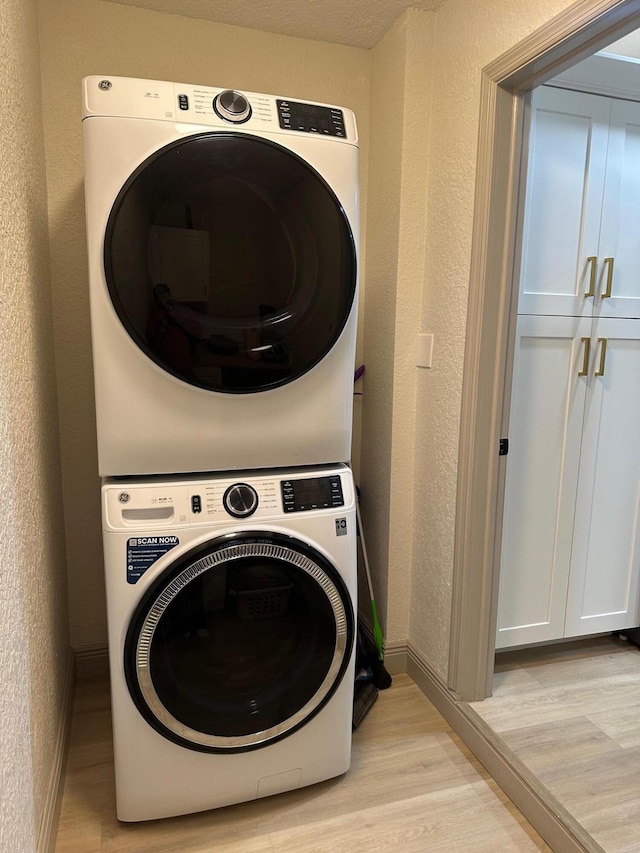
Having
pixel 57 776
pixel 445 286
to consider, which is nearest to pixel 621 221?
pixel 445 286

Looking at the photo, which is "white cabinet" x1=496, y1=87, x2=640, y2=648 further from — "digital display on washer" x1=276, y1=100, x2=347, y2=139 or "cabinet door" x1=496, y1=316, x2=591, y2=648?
"digital display on washer" x1=276, y1=100, x2=347, y2=139

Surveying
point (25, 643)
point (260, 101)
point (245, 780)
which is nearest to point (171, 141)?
point (260, 101)

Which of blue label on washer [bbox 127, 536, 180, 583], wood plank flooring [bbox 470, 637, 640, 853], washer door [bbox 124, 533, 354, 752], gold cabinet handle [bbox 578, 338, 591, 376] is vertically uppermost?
gold cabinet handle [bbox 578, 338, 591, 376]

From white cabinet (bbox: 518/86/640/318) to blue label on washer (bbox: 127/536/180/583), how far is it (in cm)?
137

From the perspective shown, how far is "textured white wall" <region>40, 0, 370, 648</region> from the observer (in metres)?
1.80

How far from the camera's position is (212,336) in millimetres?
1383

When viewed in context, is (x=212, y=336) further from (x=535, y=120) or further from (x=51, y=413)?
(x=535, y=120)

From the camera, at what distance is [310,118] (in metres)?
1.45

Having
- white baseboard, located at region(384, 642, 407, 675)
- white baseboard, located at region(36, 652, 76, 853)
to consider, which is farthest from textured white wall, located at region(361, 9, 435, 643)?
white baseboard, located at region(36, 652, 76, 853)

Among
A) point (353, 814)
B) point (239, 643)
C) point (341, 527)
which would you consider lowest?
point (353, 814)

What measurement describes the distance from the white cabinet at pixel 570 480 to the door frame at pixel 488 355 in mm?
251

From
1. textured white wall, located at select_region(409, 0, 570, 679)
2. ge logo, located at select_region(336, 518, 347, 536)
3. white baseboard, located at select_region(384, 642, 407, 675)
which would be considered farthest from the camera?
white baseboard, located at select_region(384, 642, 407, 675)

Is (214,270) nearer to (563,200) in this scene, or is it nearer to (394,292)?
(394,292)

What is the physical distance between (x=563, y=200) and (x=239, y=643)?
1686 millimetres
